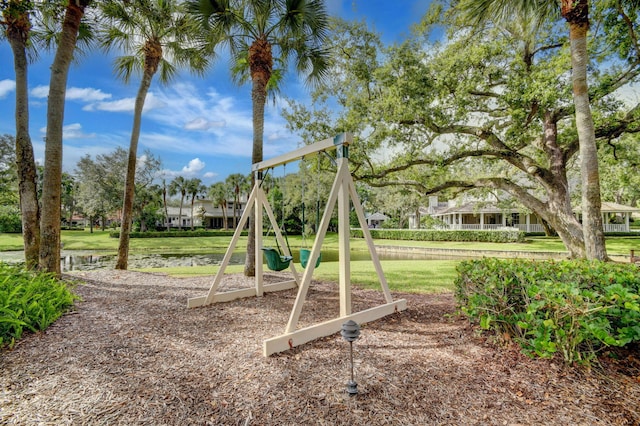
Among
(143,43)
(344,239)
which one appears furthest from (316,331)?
(143,43)

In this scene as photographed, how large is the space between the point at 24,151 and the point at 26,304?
4.17 m

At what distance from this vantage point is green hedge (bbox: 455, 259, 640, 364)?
2250 millimetres

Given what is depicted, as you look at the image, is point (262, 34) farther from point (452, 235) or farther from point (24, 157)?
point (452, 235)

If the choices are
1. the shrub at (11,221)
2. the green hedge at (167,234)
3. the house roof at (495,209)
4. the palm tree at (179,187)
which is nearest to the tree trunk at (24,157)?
the green hedge at (167,234)

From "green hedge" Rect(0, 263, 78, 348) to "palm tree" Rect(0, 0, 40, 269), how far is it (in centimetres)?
149

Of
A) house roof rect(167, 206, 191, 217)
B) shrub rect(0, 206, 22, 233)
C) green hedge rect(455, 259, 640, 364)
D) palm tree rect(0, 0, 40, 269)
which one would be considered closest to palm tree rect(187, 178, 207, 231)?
house roof rect(167, 206, 191, 217)

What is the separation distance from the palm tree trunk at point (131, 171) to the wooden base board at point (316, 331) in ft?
22.6

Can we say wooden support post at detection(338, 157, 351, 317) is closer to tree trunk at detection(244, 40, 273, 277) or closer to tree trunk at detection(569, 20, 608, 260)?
tree trunk at detection(244, 40, 273, 277)

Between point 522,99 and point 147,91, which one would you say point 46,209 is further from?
point 522,99

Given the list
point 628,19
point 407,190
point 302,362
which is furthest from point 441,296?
point 628,19

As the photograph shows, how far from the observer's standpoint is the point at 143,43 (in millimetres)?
8188

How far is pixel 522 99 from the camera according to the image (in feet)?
24.8

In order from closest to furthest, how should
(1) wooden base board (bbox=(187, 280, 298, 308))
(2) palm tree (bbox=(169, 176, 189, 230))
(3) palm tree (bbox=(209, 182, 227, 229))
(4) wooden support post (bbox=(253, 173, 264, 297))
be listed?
(1) wooden base board (bbox=(187, 280, 298, 308)) → (4) wooden support post (bbox=(253, 173, 264, 297)) → (2) palm tree (bbox=(169, 176, 189, 230)) → (3) palm tree (bbox=(209, 182, 227, 229))

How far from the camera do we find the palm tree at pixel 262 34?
6.28 meters
